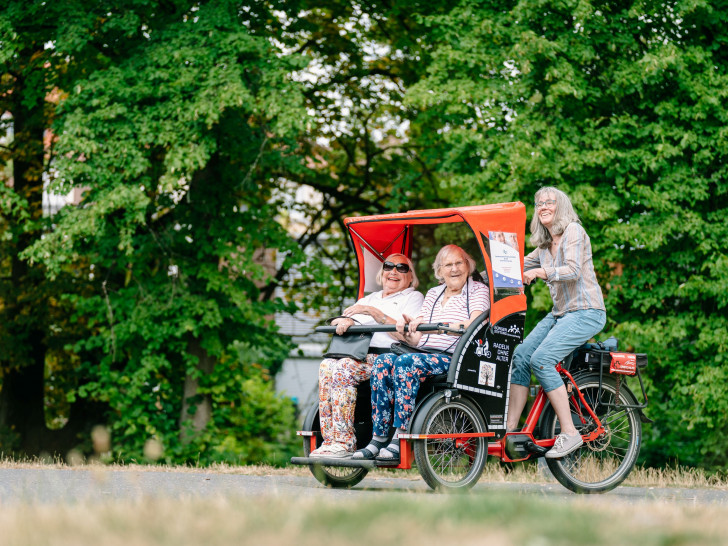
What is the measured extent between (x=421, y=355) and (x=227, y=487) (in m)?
1.70

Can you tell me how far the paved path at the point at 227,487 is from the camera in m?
6.40

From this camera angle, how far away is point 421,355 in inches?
276

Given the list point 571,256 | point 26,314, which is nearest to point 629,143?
point 571,256

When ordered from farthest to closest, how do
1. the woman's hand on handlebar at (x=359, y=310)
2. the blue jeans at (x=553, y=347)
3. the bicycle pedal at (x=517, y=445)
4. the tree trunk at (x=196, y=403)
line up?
the tree trunk at (x=196, y=403), the woman's hand on handlebar at (x=359, y=310), the bicycle pedal at (x=517, y=445), the blue jeans at (x=553, y=347)

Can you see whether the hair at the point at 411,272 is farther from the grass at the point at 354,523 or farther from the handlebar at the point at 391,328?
the grass at the point at 354,523

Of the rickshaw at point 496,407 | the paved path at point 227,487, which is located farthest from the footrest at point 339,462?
the paved path at point 227,487

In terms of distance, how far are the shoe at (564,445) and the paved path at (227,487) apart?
0.28 m

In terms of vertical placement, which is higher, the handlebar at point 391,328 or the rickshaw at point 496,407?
the handlebar at point 391,328

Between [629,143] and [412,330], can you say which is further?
[629,143]

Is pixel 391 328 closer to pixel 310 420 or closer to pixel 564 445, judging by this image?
pixel 310 420

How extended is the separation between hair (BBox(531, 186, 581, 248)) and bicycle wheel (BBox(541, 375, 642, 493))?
1.10 metres

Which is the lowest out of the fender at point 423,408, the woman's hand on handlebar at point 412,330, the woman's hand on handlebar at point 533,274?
the fender at point 423,408

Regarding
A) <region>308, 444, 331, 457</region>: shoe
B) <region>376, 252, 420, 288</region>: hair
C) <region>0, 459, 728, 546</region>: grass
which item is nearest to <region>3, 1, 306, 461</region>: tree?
<region>376, 252, 420, 288</region>: hair

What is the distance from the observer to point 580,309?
736cm
